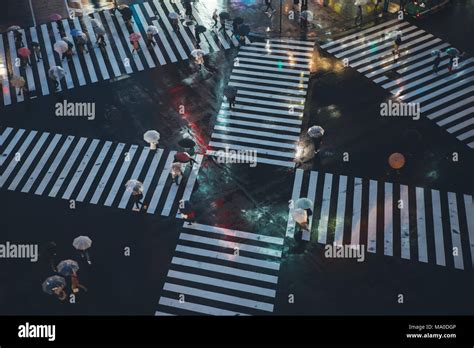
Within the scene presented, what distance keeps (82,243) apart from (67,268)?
1.61 metres

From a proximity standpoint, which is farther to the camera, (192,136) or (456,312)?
(192,136)

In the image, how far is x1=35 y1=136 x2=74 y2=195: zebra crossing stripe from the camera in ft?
111

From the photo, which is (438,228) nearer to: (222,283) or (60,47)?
(222,283)

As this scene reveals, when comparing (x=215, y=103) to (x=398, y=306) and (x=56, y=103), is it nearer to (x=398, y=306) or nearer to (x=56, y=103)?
(x=56, y=103)

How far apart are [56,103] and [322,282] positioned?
21.4m

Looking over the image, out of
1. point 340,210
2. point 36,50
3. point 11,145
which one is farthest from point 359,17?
point 11,145

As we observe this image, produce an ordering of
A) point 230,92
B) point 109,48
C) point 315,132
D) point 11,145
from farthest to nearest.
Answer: point 109,48, point 230,92, point 11,145, point 315,132

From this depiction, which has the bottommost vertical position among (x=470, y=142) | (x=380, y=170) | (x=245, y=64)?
(x=380, y=170)

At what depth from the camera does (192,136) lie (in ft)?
121

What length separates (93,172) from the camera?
34.8 metres

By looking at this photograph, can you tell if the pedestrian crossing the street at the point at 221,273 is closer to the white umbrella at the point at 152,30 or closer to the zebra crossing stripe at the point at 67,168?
the zebra crossing stripe at the point at 67,168

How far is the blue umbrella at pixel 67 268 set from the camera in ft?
90.4
